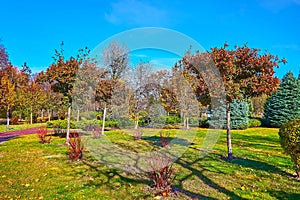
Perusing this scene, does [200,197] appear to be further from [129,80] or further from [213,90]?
[129,80]

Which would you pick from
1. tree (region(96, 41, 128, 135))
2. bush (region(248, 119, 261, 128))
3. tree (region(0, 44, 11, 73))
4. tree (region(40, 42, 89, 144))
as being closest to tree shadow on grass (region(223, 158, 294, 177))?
tree (region(40, 42, 89, 144))

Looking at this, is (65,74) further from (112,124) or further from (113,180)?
(112,124)

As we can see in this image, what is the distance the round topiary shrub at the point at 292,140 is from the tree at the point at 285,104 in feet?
67.0

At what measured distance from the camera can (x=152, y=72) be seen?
19219mm

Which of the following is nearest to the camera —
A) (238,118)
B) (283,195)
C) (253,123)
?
(283,195)

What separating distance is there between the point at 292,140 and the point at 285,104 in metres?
21.4

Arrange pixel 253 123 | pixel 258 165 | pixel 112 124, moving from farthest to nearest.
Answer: pixel 253 123 < pixel 112 124 < pixel 258 165

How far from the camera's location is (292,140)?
17.9 ft

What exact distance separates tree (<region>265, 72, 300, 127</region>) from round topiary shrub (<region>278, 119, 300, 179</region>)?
20.4 meters

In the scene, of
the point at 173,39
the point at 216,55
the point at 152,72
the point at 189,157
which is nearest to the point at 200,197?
the point at 189,157

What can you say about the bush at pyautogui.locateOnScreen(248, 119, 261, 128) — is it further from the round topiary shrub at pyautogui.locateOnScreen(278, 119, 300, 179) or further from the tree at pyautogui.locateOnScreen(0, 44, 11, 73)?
the tree at pyautogui.locateOnScreen(0, 44, 11, 73)

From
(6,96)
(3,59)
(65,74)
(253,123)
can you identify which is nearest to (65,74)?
(65,74)

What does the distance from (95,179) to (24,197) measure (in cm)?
162

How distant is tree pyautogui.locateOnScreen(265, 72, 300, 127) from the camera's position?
23.4m
